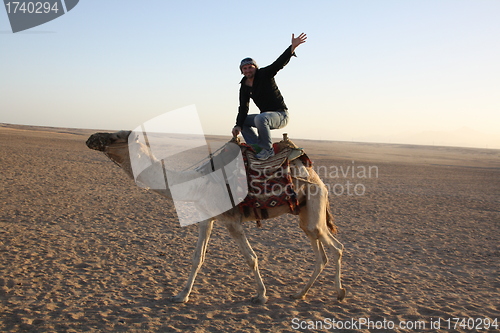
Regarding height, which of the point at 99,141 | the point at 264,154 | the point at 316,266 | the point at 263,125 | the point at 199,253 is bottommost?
the point at 316,266

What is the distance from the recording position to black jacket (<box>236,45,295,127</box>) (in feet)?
18.6

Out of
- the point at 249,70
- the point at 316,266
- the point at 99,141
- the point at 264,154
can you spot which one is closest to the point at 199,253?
the point at 264,154

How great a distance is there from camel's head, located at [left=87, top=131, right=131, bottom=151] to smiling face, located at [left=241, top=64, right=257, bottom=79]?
1.94 meters

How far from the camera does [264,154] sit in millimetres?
5730

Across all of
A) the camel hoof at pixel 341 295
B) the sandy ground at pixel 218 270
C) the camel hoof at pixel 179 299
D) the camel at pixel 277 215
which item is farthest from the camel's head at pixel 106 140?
the camel hoof at pixel 341 295

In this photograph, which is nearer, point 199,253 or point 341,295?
point 199,253

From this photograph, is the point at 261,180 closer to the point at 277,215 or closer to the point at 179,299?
the point at 277,215

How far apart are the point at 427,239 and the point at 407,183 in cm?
1338

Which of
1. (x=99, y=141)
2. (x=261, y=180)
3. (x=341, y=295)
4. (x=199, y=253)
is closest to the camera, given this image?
(x=99, y=141)

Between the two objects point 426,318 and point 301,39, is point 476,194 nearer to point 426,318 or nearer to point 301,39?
point 426,318

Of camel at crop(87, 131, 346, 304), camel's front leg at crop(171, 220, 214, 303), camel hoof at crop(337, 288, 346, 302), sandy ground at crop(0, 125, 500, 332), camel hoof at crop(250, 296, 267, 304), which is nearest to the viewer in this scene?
sandy ground at crop(0, 125, 500, 332)

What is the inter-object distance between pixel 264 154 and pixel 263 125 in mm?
410

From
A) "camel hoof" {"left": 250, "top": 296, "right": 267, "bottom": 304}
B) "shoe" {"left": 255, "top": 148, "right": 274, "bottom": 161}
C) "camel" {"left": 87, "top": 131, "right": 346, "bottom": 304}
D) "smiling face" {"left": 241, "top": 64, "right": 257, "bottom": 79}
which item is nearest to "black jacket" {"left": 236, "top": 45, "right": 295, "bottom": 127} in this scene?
"smiling face" {"left": 241, "top": 64, "right": 257, "bottom": 79}

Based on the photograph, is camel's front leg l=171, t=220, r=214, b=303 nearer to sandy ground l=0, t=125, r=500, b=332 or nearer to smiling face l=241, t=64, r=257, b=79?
sandy ground l=0, t=125, r=500, b=332
